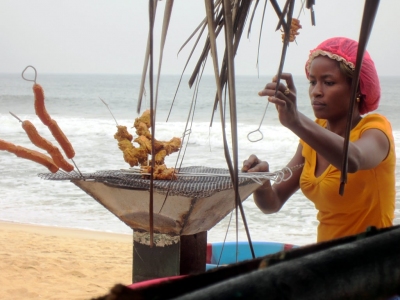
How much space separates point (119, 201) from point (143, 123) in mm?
362

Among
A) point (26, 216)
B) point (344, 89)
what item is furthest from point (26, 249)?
point (344, 89)

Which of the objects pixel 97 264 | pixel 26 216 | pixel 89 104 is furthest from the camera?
pixel 89 104

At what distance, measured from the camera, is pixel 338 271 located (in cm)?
36

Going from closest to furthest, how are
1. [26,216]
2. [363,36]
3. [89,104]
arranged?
[363,36] → [26,216] → [89,104]

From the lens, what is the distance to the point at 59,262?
489cm

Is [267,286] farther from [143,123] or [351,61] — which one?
[143,123]

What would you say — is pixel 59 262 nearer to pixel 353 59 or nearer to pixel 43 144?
pixel 43 144

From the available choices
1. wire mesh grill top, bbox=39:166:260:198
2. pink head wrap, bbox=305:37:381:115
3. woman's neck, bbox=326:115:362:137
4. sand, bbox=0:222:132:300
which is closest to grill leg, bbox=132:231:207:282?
wire mesh grill top, bbox=39:166:260:198

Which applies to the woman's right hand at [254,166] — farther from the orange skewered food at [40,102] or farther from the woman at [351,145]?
the orange skewered food at [40,102]

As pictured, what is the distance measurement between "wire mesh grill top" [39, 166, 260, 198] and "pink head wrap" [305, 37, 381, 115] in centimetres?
→ 45

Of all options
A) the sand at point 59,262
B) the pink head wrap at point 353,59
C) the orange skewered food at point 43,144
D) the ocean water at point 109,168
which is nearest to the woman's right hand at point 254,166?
the ocean water at point 109,168

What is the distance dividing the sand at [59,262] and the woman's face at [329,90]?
2.55 m

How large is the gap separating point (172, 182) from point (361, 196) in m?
0.56

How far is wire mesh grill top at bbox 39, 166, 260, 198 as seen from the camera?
1.51 meters
